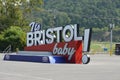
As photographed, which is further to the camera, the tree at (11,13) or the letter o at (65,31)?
the tree at (11,13)

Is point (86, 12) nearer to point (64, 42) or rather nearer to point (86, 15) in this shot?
point (86, 15)

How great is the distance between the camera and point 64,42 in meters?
34.5

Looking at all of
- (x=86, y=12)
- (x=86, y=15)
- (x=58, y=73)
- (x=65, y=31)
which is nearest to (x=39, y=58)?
(x=65, y=31)

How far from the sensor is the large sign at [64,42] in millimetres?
32906

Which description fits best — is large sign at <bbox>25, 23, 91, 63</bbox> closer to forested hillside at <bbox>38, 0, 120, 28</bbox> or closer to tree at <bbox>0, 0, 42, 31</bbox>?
tree at <bbox>0, 0, 42, 31</bbox>

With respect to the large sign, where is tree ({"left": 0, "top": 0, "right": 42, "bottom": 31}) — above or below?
above

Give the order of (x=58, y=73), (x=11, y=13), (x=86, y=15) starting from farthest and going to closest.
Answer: (x=86, y=15) < (x=11, y=13) < (x=58, y=73)

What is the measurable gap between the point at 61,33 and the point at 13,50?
105 ft

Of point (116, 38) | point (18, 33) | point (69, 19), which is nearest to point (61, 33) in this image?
point (18, 33)

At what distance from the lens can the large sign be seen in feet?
108

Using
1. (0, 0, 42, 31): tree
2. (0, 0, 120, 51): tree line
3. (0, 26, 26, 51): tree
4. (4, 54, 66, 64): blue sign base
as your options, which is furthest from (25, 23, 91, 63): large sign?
(0, 0, 120, 51): tree line

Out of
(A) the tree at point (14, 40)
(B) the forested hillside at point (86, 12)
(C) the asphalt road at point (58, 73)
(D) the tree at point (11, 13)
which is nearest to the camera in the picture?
(C) the asphalt road at point (58, 73)

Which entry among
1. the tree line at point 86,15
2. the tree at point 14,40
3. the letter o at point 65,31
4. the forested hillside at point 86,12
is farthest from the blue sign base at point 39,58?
the forested hillside at point 86,12

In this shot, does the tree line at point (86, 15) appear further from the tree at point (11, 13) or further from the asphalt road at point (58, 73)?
the asphalt road at point (58, 73)
